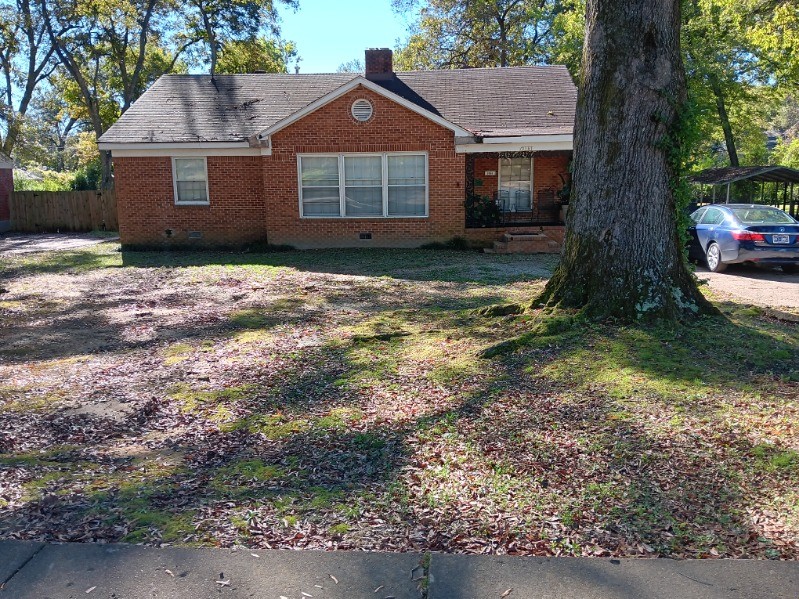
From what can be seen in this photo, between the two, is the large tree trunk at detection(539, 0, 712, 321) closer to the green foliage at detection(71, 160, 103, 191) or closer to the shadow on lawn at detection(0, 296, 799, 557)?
the shadow on lawn at detection(0, 296, 799, 557)

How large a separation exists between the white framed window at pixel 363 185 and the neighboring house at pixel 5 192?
1535 centimetres

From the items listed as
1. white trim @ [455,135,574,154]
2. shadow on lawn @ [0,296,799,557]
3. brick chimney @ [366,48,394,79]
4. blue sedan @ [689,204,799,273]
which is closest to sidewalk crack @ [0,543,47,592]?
shadow on lawn @ [0,296,799,557]

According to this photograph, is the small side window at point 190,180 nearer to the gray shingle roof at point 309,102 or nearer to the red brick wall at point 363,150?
the gray shingle roof at point 309,102

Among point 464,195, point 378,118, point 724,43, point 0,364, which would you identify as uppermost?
point 724,43

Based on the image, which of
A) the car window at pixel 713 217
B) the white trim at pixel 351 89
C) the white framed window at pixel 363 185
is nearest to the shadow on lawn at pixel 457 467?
the car window at pixel 713 217

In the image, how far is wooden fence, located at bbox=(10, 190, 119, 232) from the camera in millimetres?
25422

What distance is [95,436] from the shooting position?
196 inches

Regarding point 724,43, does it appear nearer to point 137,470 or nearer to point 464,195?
point 464,195

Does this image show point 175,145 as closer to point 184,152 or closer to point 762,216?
point 184,152

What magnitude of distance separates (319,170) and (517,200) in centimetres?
592

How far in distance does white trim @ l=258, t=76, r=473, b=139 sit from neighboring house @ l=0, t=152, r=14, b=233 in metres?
15.1

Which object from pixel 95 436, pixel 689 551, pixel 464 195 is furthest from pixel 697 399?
pixel 464 195

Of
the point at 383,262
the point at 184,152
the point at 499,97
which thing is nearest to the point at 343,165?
the point at 383,262

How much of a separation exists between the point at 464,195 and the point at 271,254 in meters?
5.31
